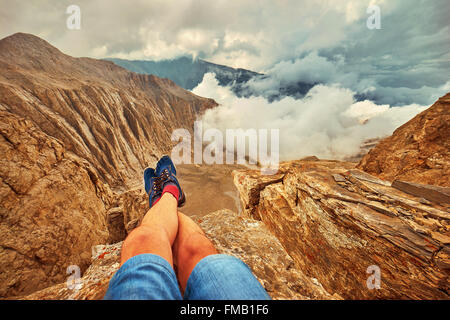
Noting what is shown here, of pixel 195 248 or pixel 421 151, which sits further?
pixel 421 151

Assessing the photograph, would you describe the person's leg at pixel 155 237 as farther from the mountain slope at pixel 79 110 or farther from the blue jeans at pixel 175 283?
the mountain slope at pixel 79 110

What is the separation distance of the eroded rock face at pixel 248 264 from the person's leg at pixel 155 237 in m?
0.55

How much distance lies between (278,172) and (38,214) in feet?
24.4

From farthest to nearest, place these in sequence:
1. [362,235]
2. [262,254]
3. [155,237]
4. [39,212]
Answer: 1. [39,212]
2. [362,235]
3. [262,254]
4. [155,237]

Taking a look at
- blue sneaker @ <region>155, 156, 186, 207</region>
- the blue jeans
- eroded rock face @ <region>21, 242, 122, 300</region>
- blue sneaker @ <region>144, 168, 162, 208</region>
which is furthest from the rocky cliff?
the blue jeans

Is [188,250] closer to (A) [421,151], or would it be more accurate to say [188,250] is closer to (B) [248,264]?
(B) [248,264]

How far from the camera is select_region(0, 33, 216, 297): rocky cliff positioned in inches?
140

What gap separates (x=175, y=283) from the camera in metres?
1.28

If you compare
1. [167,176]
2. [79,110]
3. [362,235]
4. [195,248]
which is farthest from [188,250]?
[79,110]

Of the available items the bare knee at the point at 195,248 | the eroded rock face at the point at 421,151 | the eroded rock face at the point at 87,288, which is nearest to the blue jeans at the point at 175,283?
the bare knee at the point at 195,248

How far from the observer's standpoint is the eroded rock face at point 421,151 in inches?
164

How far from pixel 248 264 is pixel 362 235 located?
2.29m

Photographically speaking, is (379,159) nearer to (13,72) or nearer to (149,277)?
(149,277)
